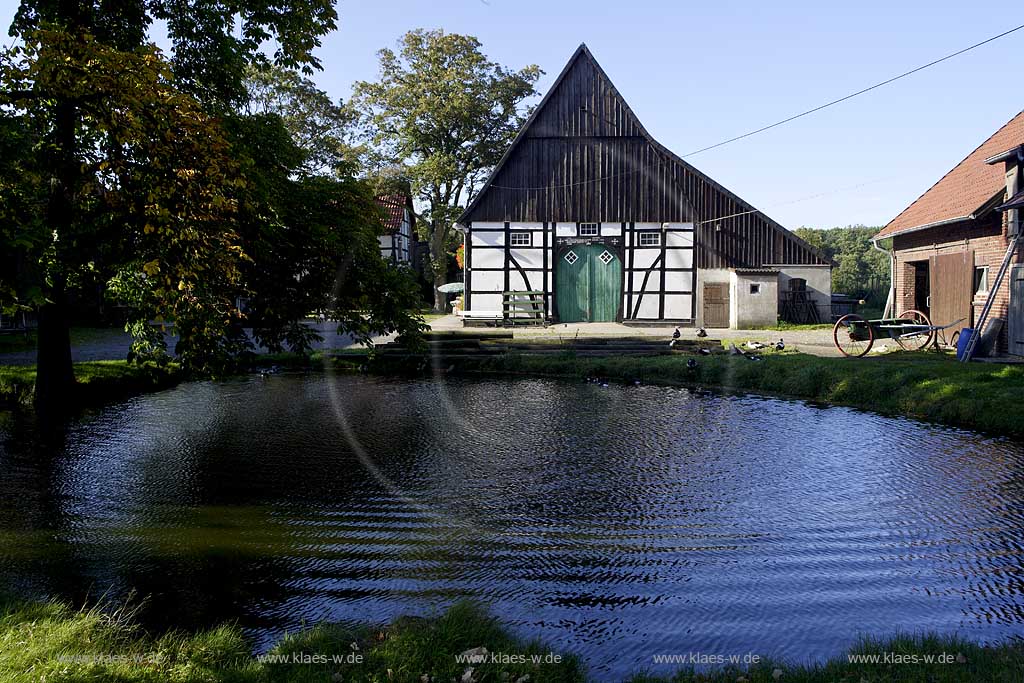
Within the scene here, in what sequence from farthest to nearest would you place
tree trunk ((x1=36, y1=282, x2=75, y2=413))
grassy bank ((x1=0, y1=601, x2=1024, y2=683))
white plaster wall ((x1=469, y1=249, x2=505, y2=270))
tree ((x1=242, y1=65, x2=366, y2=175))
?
tree ((x1=242, y1=65, x2=366, y2=175)) → white plaster wall ((x1=469, y1=249, x2=505, y2=270)) → tree trunk ((x1=36, y1=282, x2=75, y2=413)) → grassy bank ((x1=0, y1=601, x2=1024, y2=683))

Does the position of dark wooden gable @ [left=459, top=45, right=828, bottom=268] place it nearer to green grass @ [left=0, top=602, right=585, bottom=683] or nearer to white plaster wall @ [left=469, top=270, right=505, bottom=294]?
white plaster wall @ [left=469, top=270, right=505, bottom=294]

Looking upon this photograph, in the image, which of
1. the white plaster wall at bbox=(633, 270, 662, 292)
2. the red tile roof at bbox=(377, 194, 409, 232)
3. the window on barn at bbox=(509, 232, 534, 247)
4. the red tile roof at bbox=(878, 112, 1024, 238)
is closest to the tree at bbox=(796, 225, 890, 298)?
the white plaster wall at bbox=(633, 270, 662, 292)

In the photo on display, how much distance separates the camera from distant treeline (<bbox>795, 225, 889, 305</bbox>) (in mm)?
45994

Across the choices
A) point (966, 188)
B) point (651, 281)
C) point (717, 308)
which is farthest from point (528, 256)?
point (966, 188)

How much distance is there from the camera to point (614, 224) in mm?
27297

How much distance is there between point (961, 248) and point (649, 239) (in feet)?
34.2

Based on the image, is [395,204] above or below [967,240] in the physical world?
above

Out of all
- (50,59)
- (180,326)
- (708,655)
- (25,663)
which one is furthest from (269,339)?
(708,655)

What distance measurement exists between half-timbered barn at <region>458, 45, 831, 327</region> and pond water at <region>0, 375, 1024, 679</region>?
15.2 meters

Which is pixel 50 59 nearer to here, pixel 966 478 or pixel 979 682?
pixel 979 682

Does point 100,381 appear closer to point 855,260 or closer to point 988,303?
point 988,303

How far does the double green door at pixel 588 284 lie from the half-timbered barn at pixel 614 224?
0.07 m

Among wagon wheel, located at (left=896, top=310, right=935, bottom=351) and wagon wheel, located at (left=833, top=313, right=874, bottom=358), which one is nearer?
wagon wheel, located at (left=833, top=313, right=874, bottom=358)

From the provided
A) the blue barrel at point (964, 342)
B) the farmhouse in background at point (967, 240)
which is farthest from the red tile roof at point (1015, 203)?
the blue barrel at point (964, 342)
